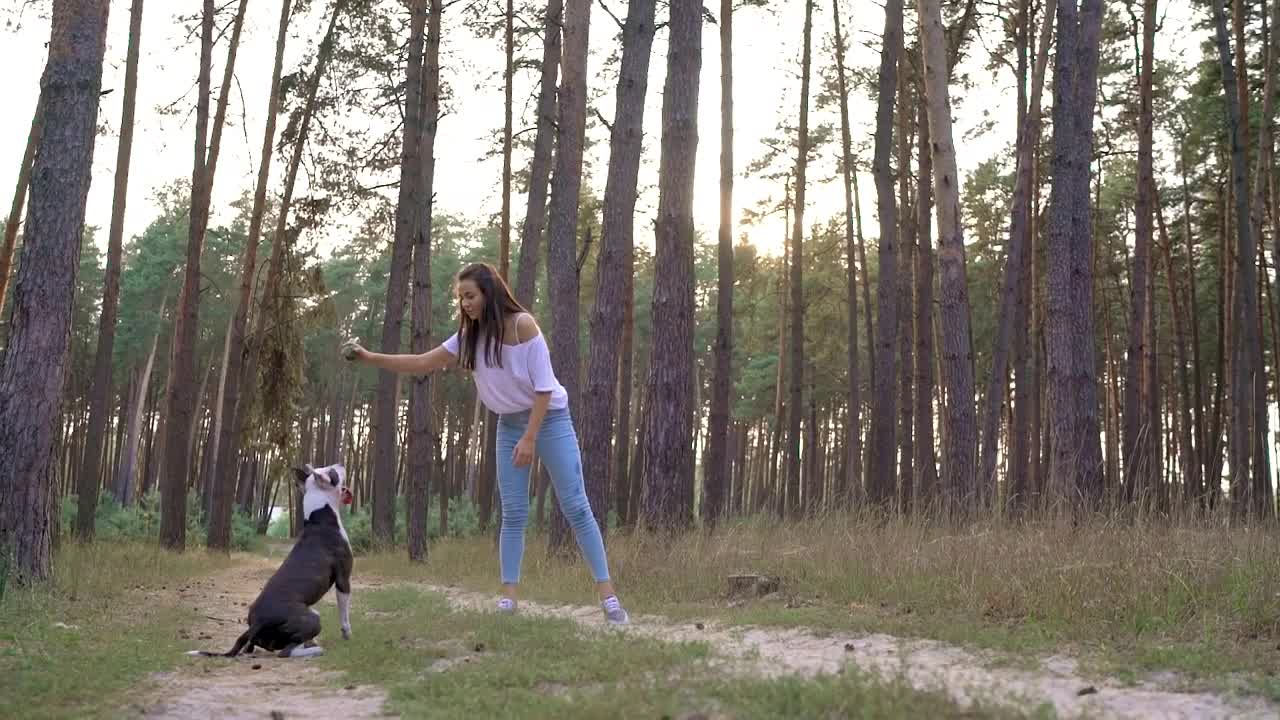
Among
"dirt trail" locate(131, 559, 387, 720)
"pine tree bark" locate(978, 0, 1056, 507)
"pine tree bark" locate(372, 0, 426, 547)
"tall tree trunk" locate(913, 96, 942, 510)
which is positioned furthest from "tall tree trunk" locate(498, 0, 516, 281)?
"dirt trail" locate(131, 559, 387, 720)

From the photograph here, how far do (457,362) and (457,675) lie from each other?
2.86 meters

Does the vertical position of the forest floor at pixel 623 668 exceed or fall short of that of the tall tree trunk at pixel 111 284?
it falls short

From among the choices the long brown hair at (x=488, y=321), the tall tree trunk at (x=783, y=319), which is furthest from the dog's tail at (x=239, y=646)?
the tall tree trunk at (x=783, y=319)

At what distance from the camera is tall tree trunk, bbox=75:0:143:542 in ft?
62.1

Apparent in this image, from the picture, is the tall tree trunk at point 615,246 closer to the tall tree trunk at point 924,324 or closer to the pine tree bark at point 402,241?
the pine tree bark at point 402,241

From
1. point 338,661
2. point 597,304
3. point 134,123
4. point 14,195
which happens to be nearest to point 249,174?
point 134,123

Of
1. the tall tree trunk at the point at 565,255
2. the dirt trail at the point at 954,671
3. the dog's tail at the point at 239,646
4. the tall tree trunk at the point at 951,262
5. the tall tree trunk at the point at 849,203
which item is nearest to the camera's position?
the dirt trail at the point at 954,671

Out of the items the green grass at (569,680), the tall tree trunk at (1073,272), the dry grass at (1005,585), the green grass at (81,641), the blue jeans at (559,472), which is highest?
the tall tree trunk at (1073,272)

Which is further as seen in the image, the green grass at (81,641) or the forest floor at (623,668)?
the green grass at (81,641)

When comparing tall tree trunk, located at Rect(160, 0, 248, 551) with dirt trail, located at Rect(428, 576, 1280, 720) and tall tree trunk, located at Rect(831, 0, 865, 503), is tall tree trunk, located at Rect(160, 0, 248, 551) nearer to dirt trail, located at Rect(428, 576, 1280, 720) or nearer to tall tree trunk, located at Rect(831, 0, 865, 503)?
tall tree trunk, located at Rect(831, 0, 865, 503)

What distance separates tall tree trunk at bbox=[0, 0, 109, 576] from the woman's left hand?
493 centimetres

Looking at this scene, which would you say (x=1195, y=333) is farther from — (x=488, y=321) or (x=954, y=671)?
(x=954, y=671)

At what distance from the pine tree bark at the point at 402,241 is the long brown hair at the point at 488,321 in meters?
11.1

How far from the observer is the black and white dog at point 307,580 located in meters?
6.55
